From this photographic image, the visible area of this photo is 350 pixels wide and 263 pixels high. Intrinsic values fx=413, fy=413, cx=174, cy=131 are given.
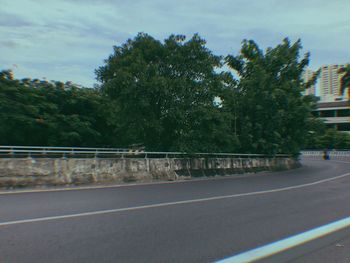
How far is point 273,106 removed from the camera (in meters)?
33.4

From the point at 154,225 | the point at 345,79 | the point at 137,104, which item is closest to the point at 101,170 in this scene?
the point at 137,104

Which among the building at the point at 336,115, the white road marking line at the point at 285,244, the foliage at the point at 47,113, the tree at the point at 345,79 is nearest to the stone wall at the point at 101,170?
the foliage at the point at 47,113

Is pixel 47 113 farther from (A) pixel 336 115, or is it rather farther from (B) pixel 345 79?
(A) pixel 336 115

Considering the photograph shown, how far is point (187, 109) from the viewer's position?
2258 centimetres

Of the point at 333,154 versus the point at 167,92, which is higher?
the point at 167,92

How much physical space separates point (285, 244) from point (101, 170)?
11375 millimetres

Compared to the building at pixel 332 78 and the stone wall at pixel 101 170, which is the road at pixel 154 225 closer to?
the stone wall at pixel 101 170

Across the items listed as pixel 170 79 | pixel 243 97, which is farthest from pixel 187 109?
pixel 243 97

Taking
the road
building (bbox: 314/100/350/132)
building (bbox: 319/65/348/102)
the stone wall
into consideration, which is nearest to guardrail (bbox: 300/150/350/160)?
building (bbox: 314/100/350/132)

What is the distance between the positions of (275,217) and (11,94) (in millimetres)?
20072

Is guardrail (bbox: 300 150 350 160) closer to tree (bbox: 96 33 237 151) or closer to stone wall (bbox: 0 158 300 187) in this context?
tree (bbox: 96 33 237 151)

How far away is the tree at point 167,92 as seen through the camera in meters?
21.7

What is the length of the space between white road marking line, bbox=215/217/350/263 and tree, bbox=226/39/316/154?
25026 millimetres

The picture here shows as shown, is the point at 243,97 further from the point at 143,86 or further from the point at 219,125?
the point at 143,86
